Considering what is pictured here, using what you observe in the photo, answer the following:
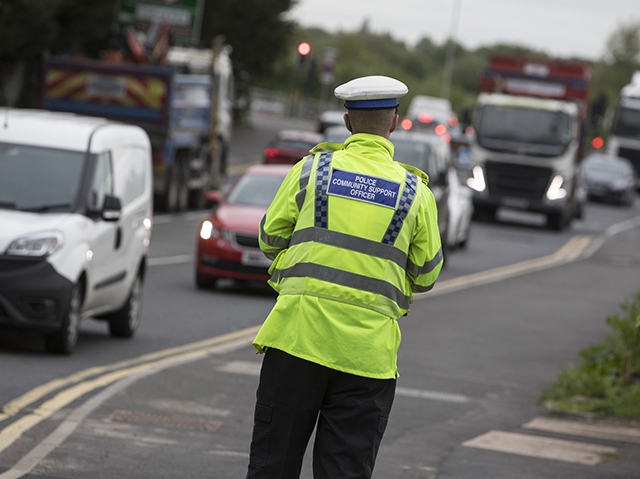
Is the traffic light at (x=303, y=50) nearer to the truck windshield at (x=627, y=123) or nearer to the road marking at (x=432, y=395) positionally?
the truck windshield at (x=627, y=123)

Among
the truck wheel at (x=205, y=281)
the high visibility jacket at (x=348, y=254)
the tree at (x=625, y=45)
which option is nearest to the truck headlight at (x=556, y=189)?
the truck wheel at (x=205, y=281)

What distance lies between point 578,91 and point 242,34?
20.1 metres

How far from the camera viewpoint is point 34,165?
1226 centimetres

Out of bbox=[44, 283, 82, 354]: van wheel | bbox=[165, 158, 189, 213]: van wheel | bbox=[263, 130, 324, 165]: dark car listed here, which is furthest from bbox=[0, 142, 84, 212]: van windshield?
bbox=[263, 130, 324, 165]: dark car

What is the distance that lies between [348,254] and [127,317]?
28.3ft

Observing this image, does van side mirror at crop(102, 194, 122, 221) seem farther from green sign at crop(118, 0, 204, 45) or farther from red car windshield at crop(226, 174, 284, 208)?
green sign at crop(118, 0, 204, 45)

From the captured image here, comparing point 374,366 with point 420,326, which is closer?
point 374,366

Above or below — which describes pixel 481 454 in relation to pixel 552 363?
above

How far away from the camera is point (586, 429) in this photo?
33.5ft

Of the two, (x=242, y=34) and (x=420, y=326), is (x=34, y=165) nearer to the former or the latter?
(x=420, y=326)

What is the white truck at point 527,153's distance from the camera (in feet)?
115

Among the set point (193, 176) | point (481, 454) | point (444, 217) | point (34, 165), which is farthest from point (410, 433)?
point (193, 176)

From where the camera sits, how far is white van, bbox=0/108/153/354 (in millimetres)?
11219

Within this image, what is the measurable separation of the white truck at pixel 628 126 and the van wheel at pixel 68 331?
4400 centimetres
